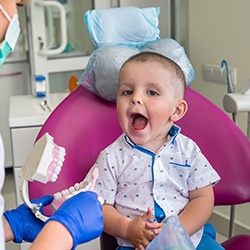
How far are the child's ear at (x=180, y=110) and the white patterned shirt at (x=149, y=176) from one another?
0.05m

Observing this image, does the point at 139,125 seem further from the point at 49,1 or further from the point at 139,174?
the point at 49,1

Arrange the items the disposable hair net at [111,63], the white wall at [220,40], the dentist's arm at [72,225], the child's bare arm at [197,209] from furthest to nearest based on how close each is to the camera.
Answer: the white wall at [220,40] < the disposable hair net at [111,63] < the child's bare arm at [197,209] < the dentist's arm at [72,225]

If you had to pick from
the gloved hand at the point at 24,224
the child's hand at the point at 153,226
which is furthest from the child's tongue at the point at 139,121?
the gloved hand at the point at 24,224

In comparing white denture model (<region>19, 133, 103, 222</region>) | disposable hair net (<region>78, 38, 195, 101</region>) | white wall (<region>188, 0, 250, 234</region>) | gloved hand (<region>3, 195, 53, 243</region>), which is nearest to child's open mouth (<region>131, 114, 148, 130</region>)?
disposable hair net (<region>78, 38, 195, 101</region>)

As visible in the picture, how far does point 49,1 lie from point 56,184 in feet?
5.51

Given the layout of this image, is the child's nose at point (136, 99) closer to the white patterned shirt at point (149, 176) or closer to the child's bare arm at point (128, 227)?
the white patterned shirt at point (149, 176)

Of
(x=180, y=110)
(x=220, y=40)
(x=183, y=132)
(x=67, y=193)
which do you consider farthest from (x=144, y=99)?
(x=220, y=40)

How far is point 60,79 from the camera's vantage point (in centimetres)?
→ 312

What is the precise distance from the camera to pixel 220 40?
233 cm

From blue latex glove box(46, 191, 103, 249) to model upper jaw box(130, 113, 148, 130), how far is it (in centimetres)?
39

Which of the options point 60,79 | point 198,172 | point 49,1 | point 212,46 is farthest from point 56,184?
point 60,79

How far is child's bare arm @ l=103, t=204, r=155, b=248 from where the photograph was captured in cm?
120

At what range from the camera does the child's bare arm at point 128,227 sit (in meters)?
1.20

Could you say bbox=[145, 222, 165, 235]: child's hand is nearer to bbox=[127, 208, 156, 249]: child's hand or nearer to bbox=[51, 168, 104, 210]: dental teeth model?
bbox=[127, 208, 156, 249]: child's hand
